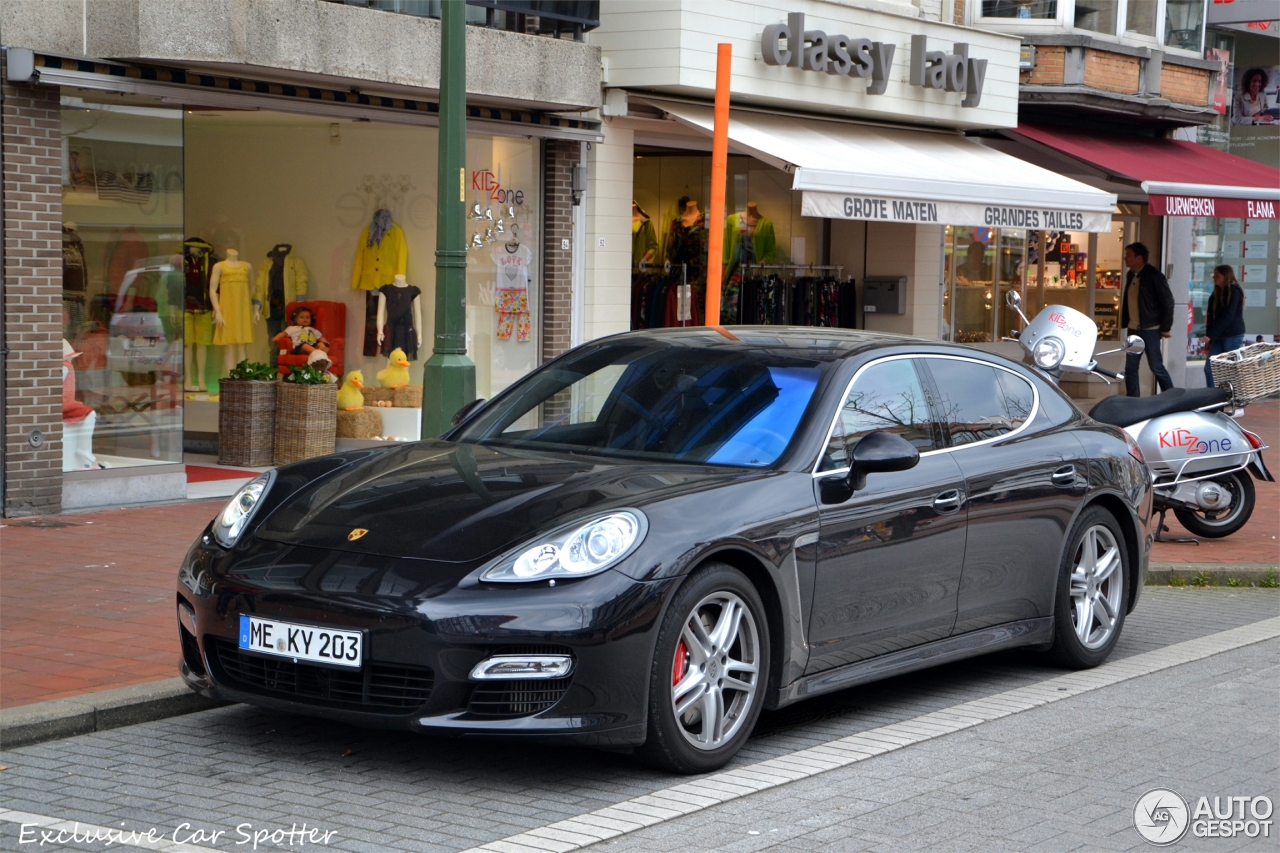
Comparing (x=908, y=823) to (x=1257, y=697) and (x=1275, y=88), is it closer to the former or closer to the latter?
(x=1257, y=697)

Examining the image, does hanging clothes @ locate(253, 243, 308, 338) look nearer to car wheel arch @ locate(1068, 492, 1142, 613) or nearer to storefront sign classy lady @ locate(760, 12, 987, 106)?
storefront sign classy lady @ locate(760, 12, 987, 106)

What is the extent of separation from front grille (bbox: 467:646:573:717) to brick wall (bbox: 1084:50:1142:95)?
1668cm

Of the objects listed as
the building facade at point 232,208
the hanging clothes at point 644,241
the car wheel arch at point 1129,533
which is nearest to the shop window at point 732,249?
the hanging clothes at point 644,241

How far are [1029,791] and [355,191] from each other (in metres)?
10.7

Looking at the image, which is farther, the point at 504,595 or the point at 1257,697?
the point at 1257,697

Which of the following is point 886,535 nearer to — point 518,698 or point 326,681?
point 518,698

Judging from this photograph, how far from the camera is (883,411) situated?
20.8 ft

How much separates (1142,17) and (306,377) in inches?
517

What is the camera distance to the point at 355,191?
14617 millimetres

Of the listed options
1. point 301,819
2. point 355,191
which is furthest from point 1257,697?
point 355,191

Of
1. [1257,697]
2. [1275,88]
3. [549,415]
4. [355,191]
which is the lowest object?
[1257,697]

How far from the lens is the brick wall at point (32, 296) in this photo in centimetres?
1040

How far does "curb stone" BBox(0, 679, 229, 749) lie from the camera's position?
5508mm

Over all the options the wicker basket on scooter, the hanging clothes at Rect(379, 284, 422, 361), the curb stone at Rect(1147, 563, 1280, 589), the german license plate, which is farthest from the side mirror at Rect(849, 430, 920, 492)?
the hanging clothes at Rect(379, 284, 422, 361)
